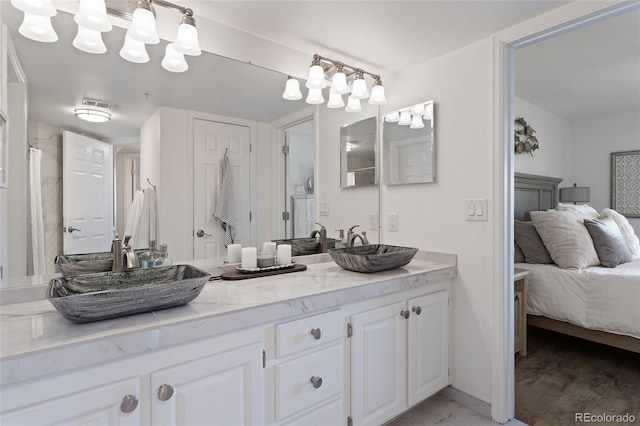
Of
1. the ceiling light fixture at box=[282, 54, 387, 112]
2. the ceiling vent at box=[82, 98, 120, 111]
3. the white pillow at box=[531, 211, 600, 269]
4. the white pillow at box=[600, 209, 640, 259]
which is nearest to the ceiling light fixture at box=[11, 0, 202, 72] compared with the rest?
the ceiling vent at box=[82, 98, 120, 111]

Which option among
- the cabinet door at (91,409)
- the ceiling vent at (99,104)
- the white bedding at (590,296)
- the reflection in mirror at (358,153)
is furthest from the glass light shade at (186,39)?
the white bedding at (590,296)

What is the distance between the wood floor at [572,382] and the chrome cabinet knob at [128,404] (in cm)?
200

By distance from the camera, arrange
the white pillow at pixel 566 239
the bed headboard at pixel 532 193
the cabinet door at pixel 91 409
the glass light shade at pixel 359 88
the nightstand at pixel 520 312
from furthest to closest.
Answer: the bed headboard at pixel 532 193, the white pillow at pixel 566 239, the nightstand at pixel 520 312, the glass light shade at pixel 359 88, the cabinet door at pixel 91 409

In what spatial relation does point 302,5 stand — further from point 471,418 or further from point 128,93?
point 471,418

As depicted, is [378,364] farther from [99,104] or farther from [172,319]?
[99,104]

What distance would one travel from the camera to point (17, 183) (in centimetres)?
132

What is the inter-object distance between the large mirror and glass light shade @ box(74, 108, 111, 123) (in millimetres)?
21

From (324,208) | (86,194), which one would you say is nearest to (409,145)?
(324,208)

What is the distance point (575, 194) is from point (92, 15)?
5.03 metres

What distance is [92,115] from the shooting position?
4.98 feet

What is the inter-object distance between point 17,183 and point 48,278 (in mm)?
395

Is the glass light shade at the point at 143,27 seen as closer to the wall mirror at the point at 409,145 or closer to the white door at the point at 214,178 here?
the white door at the point at 214,178

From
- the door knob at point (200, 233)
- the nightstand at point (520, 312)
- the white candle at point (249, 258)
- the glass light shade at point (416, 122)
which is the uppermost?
the glass light shade at point (416, 122)

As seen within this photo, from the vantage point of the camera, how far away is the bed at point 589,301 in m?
2.34
